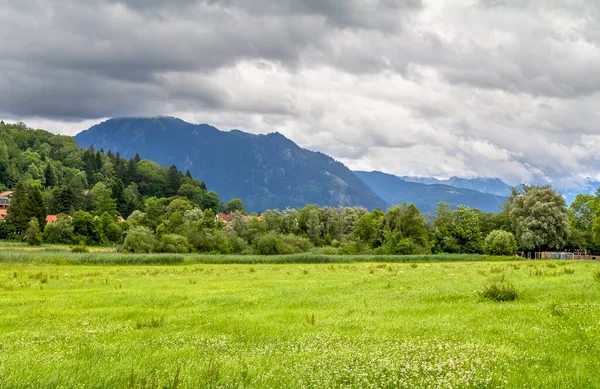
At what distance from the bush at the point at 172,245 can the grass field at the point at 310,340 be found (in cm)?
8295

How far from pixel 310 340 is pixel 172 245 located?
9604cm

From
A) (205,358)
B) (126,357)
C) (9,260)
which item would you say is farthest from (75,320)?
(9,260)

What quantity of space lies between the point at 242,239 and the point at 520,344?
116574 millimetres

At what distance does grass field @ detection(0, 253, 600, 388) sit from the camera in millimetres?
8430

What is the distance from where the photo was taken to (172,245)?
339ft

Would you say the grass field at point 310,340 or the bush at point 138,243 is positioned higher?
the grass field at point 310,340

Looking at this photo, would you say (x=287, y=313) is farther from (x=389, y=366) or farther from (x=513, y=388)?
(x=513, y=388)

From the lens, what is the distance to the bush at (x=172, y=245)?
103 metres

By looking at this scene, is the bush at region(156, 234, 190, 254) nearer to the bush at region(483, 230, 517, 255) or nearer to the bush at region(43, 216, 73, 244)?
the bush at region(43, 216, 73, 244)

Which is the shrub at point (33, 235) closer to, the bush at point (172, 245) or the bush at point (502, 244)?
the bush at point (172, 245)

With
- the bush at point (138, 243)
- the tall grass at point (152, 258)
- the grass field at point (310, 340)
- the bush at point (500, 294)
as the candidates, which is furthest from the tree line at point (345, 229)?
the bush at point (500, 294)

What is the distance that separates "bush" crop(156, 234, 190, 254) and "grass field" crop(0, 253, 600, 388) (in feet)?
272

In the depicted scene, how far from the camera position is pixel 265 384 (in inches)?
324

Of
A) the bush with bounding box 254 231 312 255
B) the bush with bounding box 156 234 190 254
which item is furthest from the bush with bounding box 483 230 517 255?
the bush with bounding box 156 234 190 254
